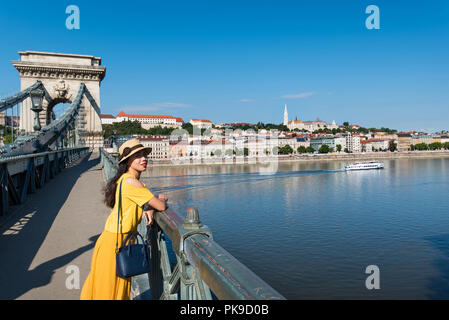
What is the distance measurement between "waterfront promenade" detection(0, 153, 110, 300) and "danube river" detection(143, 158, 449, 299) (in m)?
1.09

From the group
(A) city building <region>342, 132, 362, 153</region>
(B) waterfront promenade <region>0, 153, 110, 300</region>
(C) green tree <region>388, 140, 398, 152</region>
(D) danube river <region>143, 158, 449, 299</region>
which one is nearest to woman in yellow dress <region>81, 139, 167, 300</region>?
(B) waterfront promenade <region>0, 153, 110, 300</region>

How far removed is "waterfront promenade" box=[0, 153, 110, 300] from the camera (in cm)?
301

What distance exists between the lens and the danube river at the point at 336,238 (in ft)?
34.2

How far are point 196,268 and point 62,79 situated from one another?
93.0 ft

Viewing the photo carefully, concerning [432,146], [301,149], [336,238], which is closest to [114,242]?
[336,238]

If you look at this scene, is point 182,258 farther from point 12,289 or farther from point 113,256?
point 12,289

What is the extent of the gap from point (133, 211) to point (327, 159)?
Answer: 91.5m

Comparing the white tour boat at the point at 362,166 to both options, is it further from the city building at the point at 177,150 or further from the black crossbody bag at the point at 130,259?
the black crossbody bag at the point at 130,259

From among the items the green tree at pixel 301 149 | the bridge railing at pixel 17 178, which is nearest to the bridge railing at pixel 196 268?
the bridge railing at pixel 17 178

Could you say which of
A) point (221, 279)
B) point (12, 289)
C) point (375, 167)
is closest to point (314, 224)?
point (12, 289)

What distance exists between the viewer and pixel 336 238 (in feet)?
49.1

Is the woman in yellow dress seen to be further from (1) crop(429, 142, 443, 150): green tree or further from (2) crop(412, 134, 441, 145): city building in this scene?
(2) crop(412, 134, 441, 145): city building

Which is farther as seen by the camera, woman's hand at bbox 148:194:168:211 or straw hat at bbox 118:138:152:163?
straw hat at bbox 118:138:152:163

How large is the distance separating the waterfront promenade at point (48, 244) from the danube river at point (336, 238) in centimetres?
109
